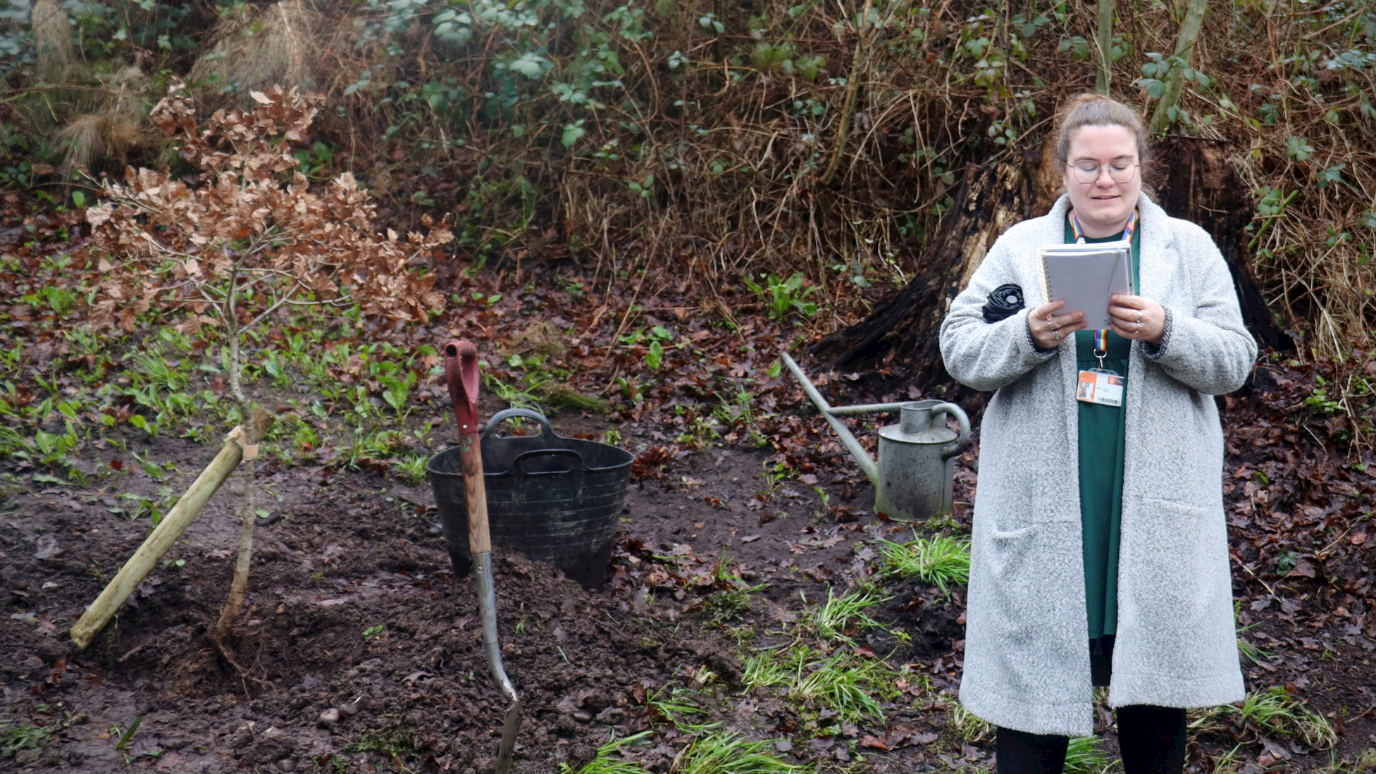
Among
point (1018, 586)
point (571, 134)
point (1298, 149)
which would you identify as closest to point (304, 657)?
point (1018, 586)

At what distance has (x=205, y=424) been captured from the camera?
5066mm

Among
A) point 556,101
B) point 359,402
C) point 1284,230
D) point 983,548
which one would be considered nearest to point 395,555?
point 359,402

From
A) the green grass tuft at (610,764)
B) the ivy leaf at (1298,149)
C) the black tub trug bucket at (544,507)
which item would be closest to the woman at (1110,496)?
the green grass tuft at (610,764)

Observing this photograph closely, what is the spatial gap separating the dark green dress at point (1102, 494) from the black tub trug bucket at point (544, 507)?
189 cm

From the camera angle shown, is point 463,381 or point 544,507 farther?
point 544,507

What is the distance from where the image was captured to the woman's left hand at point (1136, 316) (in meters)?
2.03

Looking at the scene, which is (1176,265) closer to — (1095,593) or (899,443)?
(1095,593)

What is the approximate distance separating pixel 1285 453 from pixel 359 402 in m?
4.70

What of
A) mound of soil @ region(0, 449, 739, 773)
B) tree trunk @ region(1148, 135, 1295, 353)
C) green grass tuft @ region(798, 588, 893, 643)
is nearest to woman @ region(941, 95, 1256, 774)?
mound of soil @ region(0, 449, 739, 773)

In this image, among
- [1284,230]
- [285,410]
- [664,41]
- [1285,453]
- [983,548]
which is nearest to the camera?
[983,548]

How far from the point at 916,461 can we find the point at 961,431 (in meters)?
0.31

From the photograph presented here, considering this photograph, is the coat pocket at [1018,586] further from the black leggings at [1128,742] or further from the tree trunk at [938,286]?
the tree trunk at [938,286]

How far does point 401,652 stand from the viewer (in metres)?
3.28

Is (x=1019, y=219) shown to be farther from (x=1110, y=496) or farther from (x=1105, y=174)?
(x=1110, y=496)
